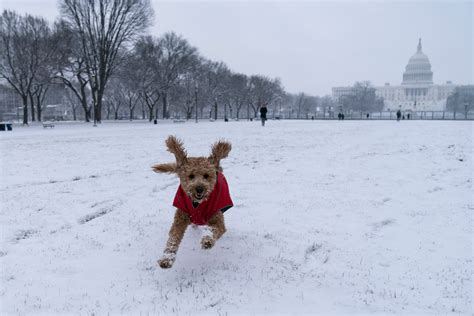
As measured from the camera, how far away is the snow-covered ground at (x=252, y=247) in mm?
3109

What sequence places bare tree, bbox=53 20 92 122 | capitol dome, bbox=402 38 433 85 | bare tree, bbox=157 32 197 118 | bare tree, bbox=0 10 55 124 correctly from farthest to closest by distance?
capitol dome, bbox=402 38 433 85, bare tree, bbox=157 32 197 118, bare tree, bbox=53 20 92 122, bare tree, bbox=0 10 55 124

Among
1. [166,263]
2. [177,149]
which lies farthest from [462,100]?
[166,263]

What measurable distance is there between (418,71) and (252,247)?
17071 centimetres

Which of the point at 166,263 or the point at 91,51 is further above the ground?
the point at 91,51

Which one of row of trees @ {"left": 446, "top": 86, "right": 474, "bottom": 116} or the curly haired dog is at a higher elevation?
row of trees @ {"left": 446, "top": 86, "right": 474, "bottom": 116}

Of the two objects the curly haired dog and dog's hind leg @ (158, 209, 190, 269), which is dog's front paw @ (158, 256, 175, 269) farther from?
the curly haired dog

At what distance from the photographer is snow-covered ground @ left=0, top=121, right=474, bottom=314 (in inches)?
122

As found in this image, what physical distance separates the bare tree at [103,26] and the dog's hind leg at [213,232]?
35670 mm

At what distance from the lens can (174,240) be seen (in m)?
3.51

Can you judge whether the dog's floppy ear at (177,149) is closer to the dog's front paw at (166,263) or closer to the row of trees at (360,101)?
the dog's front paw at (166,263)

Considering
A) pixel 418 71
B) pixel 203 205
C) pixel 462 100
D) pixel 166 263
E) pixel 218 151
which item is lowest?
pixel 166 263

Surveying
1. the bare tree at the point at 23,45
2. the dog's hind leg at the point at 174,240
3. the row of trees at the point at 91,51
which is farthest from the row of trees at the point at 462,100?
the dog's hind leg at the point at 174,240

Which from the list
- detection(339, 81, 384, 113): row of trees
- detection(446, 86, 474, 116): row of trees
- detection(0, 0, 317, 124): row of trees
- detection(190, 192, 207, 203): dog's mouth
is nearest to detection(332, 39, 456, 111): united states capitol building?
detection(339, 81, 384, 113): row of trees

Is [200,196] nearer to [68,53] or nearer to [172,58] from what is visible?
[68,53]
